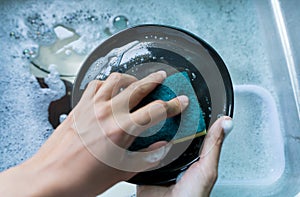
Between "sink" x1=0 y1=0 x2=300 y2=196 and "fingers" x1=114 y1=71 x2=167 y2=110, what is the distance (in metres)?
0.36

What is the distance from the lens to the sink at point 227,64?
0.84 meters

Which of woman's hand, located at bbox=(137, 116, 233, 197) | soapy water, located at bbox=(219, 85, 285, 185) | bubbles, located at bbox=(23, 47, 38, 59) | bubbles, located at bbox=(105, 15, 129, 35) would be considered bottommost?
soapy water, located at bbox=(219, 85, 285, 185)

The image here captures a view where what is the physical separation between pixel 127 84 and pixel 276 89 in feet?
1.44

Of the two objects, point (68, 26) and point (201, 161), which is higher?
point (68, 26)

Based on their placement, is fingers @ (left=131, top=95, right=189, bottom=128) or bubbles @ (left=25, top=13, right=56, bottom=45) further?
bubbles @ (left=25, top=13, right=56, bottom=45)

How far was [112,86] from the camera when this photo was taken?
1.76ft

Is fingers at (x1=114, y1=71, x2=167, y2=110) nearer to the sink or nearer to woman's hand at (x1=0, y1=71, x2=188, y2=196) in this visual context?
woman's hand at (x1=0, y1=71, x2=188, y2=196)

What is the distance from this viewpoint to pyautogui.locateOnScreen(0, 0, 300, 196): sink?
0.84 metres

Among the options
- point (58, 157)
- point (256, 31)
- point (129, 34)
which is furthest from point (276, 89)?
point (58, 157)

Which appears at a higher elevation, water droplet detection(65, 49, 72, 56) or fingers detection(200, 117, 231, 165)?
water droplet detection(65, 49, 72, 56)

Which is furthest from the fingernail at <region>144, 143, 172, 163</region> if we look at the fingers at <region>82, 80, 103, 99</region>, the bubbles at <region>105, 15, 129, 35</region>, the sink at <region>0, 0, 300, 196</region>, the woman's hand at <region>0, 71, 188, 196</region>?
the bubbles at <region>105, 15, 129, 35</region>

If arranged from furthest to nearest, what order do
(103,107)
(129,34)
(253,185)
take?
(253,185)
(129,34)
(103,107)

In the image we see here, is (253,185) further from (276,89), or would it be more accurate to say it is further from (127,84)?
(127,84)

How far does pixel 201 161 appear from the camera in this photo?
555 millimetres
